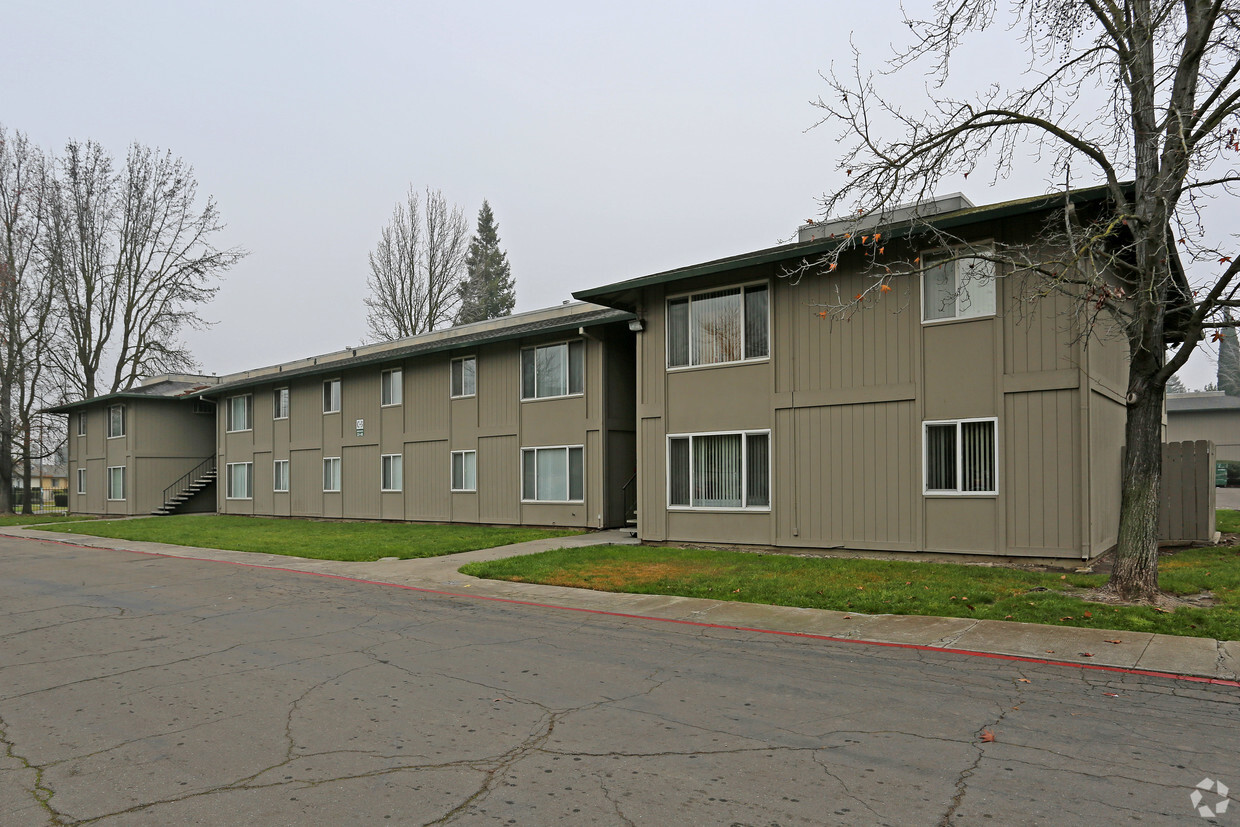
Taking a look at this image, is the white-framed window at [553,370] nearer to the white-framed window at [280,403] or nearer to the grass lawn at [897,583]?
the grass lawn at [897,583]

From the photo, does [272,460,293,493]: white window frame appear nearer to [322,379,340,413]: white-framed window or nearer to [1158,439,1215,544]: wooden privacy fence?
[322,379,340,413]: white-framed window

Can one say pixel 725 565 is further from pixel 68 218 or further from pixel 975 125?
pixel 68 218

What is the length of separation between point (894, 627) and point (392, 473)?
2124 centimetres

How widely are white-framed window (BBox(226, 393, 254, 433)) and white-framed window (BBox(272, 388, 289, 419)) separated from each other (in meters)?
2.03

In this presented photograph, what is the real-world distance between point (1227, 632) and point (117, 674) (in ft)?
35.6

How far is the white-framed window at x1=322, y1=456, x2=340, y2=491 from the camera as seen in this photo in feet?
98.3

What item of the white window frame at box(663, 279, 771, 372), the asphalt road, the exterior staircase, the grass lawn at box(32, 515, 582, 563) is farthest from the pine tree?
the asphalt road

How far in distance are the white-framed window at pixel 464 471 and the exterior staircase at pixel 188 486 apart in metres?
19.2

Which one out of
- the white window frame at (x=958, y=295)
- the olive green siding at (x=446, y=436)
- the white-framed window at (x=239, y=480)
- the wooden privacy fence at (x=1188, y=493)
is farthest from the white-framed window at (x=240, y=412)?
the wooden privacy fence at (x=1188, y=493)

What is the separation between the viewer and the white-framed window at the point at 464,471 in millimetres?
24969

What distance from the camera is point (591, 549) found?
16.8 m

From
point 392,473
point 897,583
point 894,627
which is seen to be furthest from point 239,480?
point 894,627

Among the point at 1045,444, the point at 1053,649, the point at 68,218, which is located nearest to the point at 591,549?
the point at 1045,444
